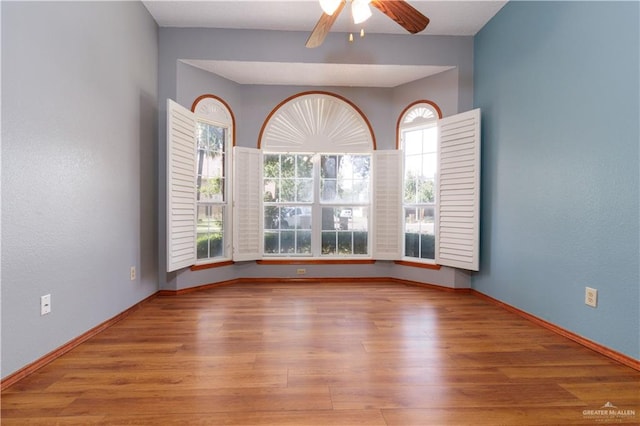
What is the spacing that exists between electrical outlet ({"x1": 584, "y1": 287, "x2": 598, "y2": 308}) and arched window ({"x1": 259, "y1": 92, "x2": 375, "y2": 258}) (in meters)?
2.35

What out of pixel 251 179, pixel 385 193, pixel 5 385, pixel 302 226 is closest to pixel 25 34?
pixel 5 385

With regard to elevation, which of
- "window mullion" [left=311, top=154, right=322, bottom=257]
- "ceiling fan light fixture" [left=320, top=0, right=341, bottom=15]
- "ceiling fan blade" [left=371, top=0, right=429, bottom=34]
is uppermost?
"ceiling fan blade" [left=371, top=0, right=429, bottom=34]

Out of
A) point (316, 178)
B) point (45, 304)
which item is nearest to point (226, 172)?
point (316, 178)

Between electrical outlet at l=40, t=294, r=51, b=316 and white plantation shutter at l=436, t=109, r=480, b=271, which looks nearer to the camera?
electrical outlet at l=40, t=294, r=51, b=316

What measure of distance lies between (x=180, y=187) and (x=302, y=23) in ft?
7.11

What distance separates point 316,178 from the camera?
421 centimetres

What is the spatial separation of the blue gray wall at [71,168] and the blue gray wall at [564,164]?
354 cm

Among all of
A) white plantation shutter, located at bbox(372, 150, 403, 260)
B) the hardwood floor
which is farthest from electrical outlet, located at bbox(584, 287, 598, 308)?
white plantation shutter, located at bbox(372, 150, 403, 260)

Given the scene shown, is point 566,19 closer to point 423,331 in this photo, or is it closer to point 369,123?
point 369,123

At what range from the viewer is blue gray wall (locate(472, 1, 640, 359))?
6.48 ft

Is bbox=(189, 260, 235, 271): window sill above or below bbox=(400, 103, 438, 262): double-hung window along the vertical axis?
below

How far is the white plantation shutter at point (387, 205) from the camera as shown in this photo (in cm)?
408

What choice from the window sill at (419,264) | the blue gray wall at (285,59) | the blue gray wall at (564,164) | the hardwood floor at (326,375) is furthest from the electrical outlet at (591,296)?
the window sill at (419,264)

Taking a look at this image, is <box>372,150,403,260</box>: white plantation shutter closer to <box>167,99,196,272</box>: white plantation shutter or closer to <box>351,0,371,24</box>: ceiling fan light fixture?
<box>351,0,371,24</box>: ceiling fan light fixture
